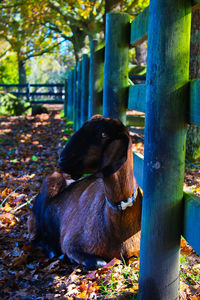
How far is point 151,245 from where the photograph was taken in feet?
7.76

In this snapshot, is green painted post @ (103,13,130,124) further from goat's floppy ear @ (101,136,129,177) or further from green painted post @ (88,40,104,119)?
green painted post @ (88,40,104,119)

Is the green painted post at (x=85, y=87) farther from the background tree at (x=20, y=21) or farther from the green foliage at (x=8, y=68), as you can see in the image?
the green foliage at (x=8, y=68)

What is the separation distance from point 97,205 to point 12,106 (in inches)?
573

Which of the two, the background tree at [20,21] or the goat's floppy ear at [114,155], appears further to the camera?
the background tree at [20,21]

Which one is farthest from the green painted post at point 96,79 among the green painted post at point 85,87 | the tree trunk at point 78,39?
the tree trunk at point 78,39

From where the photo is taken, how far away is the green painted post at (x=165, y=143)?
2.11 metres

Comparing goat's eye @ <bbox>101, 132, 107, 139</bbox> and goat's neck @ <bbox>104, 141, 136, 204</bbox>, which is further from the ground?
goat's eye @ <bbox>101, 132, 107, 139</bbox>

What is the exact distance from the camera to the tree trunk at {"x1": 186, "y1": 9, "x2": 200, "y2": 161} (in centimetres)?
588

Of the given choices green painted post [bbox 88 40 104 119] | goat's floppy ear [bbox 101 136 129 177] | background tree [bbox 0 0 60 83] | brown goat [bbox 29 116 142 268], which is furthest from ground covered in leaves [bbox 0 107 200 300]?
background tree [bbox 0 0 60 83]

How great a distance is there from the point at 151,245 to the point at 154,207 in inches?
11.4

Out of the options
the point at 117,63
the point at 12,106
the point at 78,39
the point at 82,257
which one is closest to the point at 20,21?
the point at 78,39

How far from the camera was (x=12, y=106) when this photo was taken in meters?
17.0

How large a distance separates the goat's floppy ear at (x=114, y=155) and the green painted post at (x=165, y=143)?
1.27 ft

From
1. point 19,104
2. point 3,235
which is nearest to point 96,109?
point 3,235
